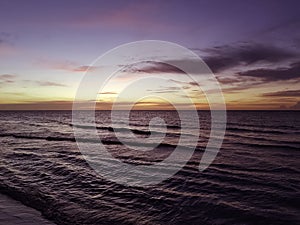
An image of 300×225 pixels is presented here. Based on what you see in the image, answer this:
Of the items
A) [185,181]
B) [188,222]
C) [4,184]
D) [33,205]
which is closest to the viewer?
[188,222]

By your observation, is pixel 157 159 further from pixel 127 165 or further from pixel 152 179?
pixel 152 179

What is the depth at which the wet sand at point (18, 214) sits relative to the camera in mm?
7160

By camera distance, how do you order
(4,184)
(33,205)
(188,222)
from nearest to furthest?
(188,222)
(33,205)
(4,184)

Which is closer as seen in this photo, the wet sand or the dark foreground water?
the wet sand

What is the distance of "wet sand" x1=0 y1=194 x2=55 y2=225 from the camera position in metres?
7.16

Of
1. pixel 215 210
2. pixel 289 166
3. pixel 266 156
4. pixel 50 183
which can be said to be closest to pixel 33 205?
pixel 50 183

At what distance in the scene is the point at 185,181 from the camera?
12477mm

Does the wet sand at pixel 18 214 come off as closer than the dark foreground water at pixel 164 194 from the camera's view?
Yes

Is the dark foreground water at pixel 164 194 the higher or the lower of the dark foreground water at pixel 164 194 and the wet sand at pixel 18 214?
the lower

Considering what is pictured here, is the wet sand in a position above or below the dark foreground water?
above

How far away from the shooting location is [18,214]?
7719mm

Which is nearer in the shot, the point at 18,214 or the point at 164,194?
the point at 18,214

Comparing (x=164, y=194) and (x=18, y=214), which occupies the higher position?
(x=18, y=214)

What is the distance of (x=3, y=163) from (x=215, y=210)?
12.9 m
